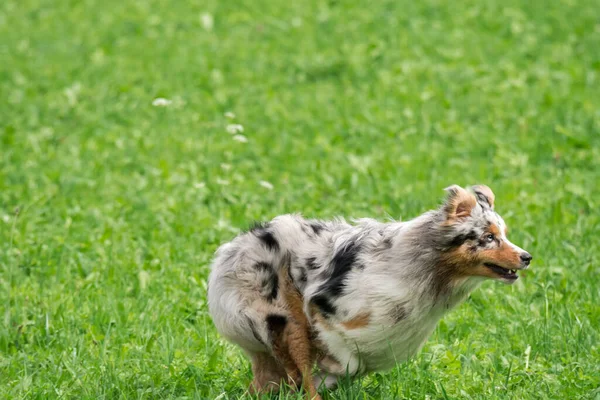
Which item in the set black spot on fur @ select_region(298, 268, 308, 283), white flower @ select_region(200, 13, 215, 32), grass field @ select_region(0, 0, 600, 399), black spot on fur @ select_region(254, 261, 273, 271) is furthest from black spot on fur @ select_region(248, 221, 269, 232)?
white flower @ select_region(200, 13, 215, 32)

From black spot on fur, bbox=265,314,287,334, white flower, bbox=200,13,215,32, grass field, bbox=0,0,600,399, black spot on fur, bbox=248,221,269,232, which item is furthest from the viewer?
white flower, bbox=200,13,215,32

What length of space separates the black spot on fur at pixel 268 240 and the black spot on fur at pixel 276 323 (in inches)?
14.4

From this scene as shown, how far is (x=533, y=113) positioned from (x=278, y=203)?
3686mm

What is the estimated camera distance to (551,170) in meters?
9.59

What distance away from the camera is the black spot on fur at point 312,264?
16.7 feet

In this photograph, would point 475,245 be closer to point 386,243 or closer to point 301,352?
point 386,243

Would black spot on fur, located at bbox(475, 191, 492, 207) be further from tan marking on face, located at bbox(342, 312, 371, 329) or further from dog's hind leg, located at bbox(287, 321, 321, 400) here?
dog's hind leg, located at bbox(287, 321, 321, 400)

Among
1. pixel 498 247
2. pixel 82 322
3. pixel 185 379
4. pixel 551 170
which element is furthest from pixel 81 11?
pixel 498 247

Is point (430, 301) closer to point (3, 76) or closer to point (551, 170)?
point (551, 170)

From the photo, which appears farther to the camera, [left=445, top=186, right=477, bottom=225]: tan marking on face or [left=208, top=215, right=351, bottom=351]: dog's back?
[left=208, top=215, right=351, bottom=351]: dog's back

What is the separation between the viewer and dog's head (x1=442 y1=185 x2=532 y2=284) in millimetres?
4730

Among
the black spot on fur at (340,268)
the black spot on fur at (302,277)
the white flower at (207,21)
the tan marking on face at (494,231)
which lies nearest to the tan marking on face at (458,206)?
the tan marking on face at (494,231)

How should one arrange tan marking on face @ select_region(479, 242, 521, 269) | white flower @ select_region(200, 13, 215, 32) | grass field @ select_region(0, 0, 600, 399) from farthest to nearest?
1. white flower @ select_region(200, 13, 215, 32)
2. grass field @ select_region(0, 0, 600, 399)
3. tan marking on face @ select_region(479, 242, 521, 269)

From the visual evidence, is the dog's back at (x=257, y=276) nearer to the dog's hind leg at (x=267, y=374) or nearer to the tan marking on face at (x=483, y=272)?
the dog's hind leg at (x=267, y=374)
